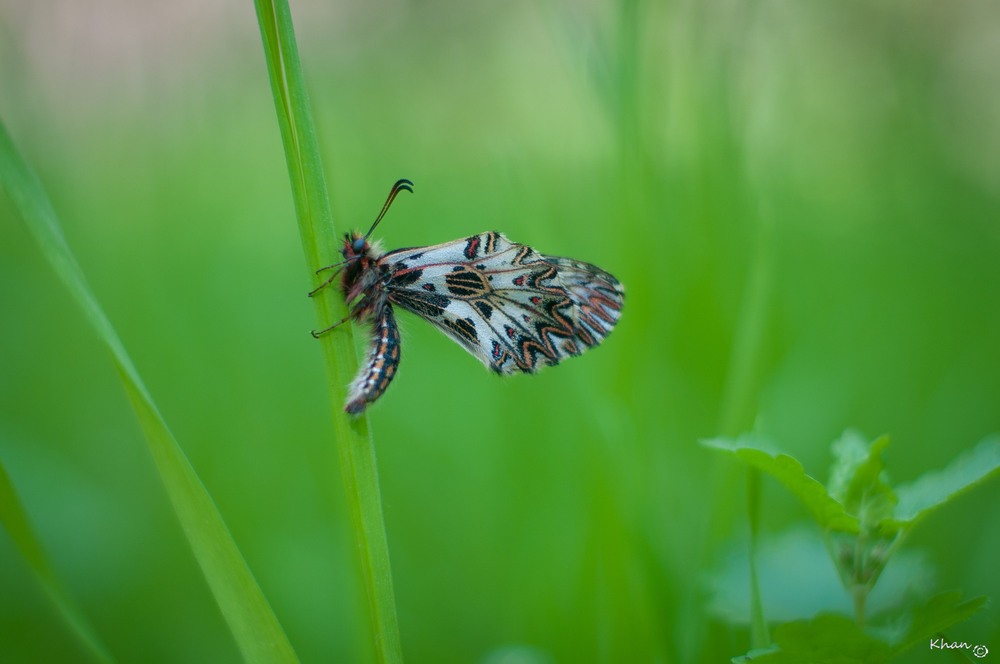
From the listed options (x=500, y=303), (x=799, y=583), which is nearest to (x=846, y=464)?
(x=799, y=583)

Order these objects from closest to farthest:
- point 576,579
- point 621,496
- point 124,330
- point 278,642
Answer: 1. point 278,642
2. point 621,496
3. point 576,579
4. point 124,330

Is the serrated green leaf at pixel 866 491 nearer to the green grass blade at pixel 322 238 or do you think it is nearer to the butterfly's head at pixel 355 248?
the green grass blade at pixel 322 238

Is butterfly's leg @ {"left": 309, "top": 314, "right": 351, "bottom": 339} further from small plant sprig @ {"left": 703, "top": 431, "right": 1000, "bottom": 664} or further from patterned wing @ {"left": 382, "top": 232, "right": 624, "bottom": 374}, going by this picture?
small plant sprig @ {"left": 703, "top": 431, "right": 1000, "bottom": 664}

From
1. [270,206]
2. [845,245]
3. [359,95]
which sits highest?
[359,95]

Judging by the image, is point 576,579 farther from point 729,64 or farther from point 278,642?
point 729,64

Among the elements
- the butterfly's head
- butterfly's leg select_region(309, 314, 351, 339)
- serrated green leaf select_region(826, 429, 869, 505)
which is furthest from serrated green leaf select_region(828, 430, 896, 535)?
the butterfly's head

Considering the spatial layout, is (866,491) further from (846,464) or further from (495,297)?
(495,297)

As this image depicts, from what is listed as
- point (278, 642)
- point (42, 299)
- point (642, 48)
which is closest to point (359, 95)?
point (42, 299)
